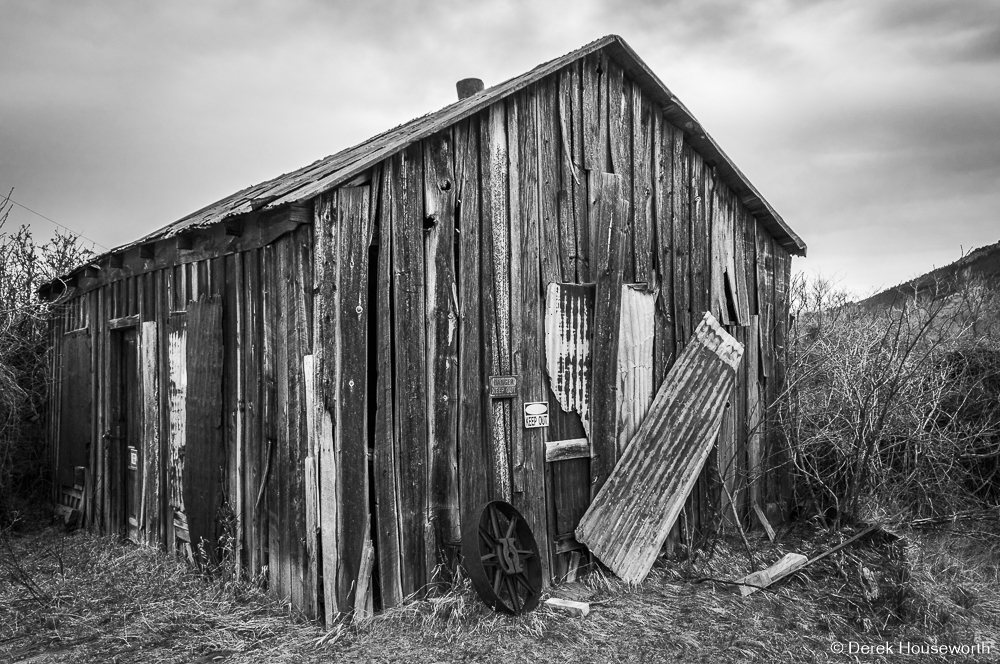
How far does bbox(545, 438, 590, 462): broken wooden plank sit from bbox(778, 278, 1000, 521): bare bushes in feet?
8.99

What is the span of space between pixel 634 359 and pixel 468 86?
3823 mm

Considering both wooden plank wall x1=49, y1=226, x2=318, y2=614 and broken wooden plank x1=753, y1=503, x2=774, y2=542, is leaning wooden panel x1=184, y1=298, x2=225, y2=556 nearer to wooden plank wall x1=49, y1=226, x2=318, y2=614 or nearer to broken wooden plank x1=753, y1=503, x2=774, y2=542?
wooden plank wall x1=49, y1=226, x2=318, y2=614

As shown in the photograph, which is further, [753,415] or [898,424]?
[898,424]

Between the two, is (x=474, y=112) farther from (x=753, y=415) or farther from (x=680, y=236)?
(x=753, y=415)

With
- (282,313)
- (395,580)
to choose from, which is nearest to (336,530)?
(395,580)

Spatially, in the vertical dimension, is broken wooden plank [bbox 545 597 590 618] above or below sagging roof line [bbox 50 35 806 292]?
below

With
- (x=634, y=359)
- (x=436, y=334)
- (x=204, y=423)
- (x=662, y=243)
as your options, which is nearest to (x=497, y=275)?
(x=436, y=334)

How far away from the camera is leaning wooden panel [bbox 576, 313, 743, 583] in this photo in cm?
679

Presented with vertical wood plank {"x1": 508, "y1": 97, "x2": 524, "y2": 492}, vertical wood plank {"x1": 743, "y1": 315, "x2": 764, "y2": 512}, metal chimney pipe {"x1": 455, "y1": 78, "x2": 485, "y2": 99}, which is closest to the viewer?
vertical wood plank {"x1": 508, "y1": 97, "x2": 524, "y2": 492}

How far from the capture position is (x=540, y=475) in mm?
6457

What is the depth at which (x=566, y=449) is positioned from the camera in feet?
21.7

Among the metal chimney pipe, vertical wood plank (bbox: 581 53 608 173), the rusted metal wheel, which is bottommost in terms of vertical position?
the rusted metal wheel

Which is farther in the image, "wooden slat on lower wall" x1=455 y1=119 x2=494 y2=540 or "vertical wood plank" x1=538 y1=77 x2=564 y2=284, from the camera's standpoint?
"vertical wood plank" x1=538 y1=77 x2=564 y2=284

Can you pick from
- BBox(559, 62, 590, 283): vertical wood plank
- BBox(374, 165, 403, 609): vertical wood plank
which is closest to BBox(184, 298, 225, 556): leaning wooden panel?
BBox(374, 165, 403, 609): vertical wood plank
